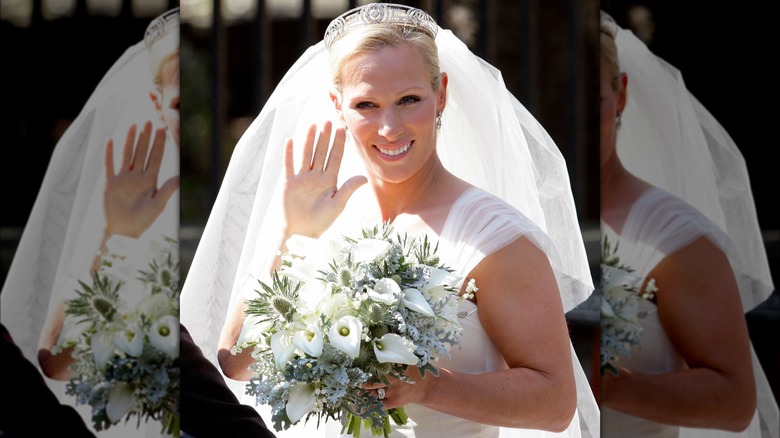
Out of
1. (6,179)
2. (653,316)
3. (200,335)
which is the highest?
(6,179)

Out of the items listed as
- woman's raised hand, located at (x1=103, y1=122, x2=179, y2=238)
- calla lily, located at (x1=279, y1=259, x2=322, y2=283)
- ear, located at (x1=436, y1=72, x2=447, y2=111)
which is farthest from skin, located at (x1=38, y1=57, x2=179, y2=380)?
ear, located at (x1=436, y1=72, x2=447, y2=111)

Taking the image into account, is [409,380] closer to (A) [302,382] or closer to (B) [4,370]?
(A) [302,382]

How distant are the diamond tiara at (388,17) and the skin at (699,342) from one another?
2.06 ft

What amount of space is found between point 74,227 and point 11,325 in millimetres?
232

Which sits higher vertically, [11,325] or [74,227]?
[74,227]

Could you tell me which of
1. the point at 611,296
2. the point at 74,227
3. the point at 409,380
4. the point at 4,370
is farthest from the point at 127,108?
the point at 611,296

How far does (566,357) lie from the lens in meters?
2.33

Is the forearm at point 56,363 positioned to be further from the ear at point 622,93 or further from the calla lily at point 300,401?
the ear at point 622,93

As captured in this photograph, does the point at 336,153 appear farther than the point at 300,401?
Yes

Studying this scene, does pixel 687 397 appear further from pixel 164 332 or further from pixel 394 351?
pixel 164 332

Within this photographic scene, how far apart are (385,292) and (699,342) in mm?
611

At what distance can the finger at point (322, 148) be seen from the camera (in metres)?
2.61

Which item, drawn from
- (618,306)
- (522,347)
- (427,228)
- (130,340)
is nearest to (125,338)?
(130,340)

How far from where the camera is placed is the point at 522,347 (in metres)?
2.30
